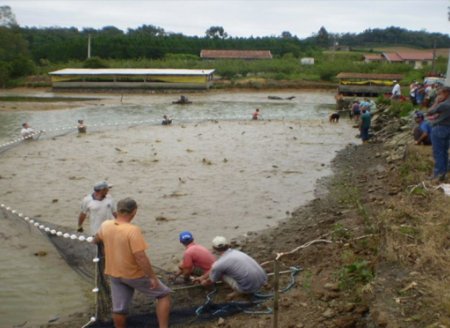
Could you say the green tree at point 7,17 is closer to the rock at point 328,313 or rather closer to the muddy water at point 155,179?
the muddy water at point 155,179

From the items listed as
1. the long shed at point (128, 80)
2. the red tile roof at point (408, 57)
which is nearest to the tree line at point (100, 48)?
the red tile roof at point (408, 57)

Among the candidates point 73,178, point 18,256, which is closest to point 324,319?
point 18,256

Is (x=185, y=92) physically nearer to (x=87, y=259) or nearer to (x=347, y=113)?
(x=347, y=113)

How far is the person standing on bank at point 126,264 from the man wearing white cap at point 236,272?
1.13 meters

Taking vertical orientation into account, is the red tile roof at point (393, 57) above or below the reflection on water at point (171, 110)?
above

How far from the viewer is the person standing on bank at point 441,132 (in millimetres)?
9820

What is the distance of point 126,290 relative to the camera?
19.8 ft

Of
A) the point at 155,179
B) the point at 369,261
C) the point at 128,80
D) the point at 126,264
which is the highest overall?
the point at 128,80

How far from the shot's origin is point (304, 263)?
27.0 feet

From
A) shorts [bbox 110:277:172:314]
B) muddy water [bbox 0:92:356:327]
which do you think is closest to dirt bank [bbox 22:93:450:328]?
shorts [bbox 110:277:172:314]

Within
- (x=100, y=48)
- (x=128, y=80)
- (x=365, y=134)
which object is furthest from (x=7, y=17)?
(x=365, y=134)

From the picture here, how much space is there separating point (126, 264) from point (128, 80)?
2081 inches

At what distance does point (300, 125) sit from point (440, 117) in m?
20.1

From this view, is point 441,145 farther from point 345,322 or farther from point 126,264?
point 126,264
